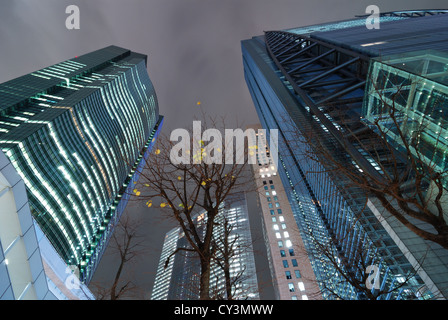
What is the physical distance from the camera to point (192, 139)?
10.2 m

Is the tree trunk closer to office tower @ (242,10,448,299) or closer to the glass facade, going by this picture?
office tower @ (242,10,448,299)

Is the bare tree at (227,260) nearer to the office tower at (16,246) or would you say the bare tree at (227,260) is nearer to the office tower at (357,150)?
the office tower at (357,150)

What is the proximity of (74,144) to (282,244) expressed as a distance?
7558 cm

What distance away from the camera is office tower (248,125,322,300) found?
54062mm

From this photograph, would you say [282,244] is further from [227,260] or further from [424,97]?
[227,260]

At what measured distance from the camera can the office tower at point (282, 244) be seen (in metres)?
54.1

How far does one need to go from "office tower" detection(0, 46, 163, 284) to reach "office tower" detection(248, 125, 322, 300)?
43.1m

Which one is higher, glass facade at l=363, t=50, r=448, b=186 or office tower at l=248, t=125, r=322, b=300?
glass facade at l=363, t=50, r=448, b=186

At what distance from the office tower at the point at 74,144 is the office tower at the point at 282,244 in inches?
1696

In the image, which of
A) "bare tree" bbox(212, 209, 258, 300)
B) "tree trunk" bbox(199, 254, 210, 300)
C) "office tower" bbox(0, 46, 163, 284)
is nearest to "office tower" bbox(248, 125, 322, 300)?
"bare tree" bbox(212, 209, 258, 300)

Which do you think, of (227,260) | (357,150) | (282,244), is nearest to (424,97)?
(357,150)

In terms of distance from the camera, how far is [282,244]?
2389 inches
